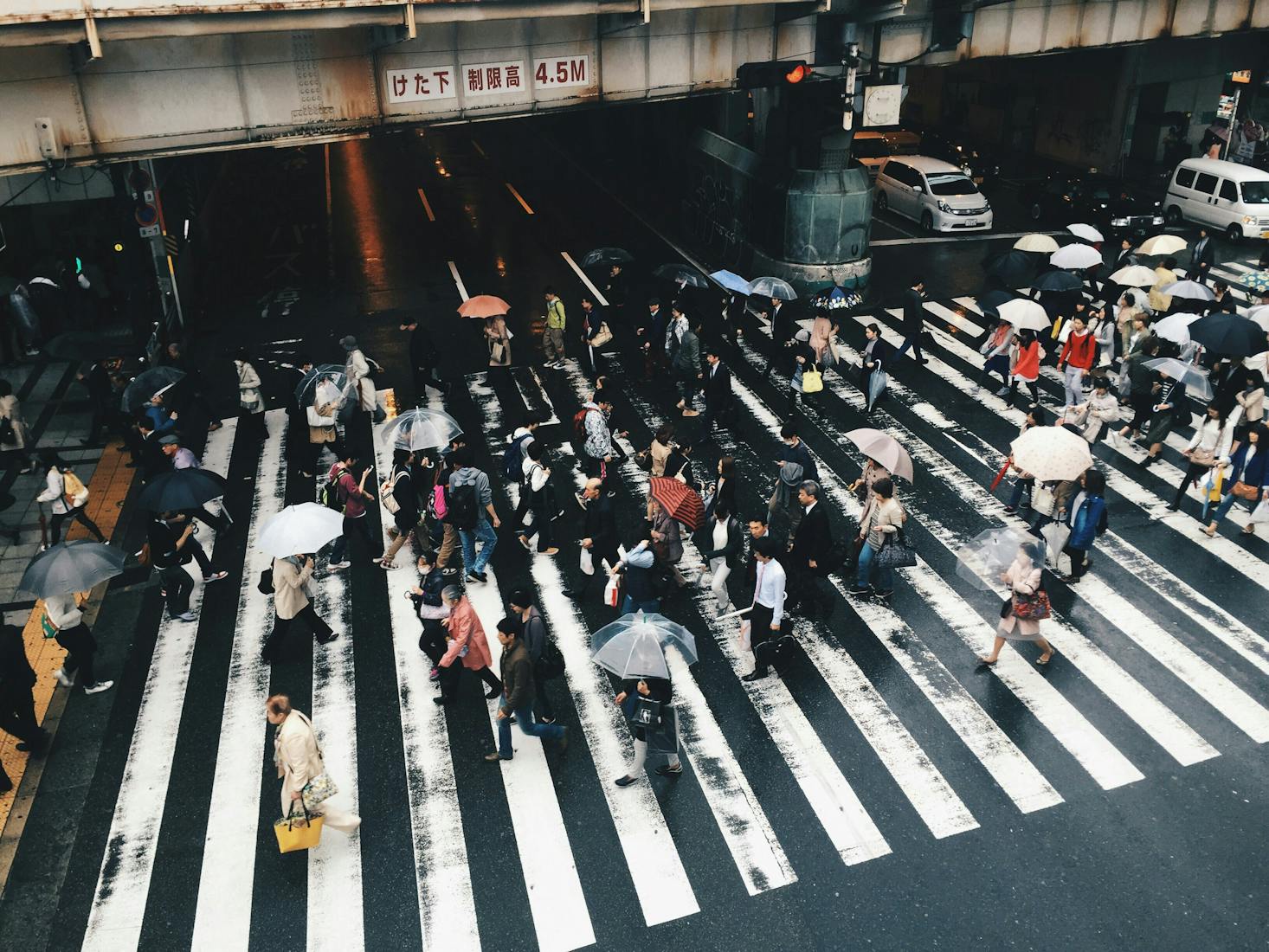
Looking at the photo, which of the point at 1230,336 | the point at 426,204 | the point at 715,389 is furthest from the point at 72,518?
the point at 426,204

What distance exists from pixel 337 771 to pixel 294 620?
2.50m

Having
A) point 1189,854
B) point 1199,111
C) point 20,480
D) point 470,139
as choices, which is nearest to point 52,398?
point 20,480

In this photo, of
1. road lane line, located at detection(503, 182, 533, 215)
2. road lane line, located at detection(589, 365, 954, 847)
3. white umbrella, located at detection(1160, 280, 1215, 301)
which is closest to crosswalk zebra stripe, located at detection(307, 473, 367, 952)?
road lane line, located at detection(589, 365, 954, 847)

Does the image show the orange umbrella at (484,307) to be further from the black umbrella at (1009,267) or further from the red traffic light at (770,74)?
the black umbrella at (1009,267)

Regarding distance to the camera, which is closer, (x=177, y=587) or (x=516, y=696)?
(x=516, y=696)

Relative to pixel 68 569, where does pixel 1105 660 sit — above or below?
below

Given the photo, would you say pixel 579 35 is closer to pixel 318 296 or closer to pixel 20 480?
pixel 318 296

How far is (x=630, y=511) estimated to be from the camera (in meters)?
14.7

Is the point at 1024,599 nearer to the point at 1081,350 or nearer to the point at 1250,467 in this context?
the point at 1250,467

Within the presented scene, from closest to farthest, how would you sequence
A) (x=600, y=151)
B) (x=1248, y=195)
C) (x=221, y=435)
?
(x=221, y=435)
(x=1248, y=195)
(x=600, y=151)

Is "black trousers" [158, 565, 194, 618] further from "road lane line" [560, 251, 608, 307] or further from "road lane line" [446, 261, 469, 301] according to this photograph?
"road lane line" [446, 261, 469, 301]

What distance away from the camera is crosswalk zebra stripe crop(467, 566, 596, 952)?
8.49 meters

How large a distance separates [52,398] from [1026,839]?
59.4ft

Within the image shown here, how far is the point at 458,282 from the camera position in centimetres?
2502
